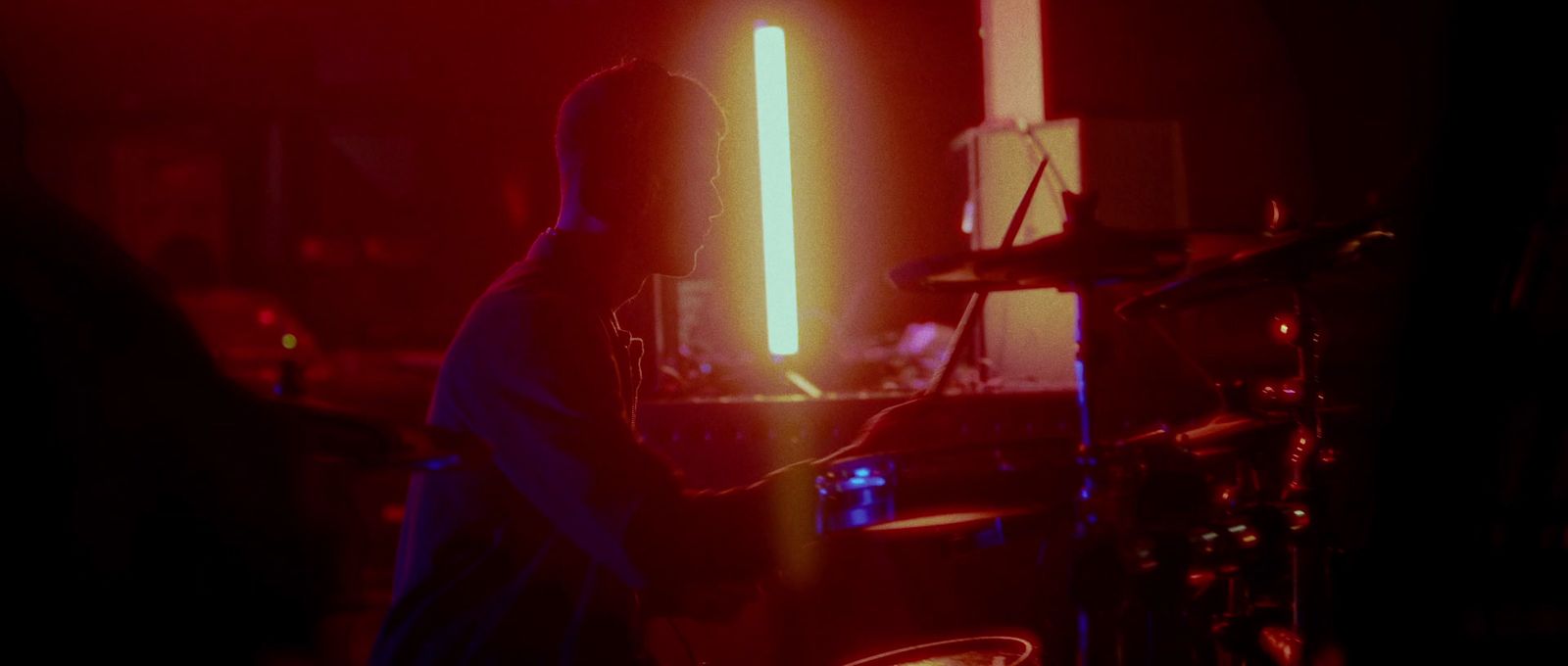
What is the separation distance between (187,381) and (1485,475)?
5.33 feet

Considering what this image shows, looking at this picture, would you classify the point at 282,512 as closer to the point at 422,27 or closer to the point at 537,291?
the point at 537,291

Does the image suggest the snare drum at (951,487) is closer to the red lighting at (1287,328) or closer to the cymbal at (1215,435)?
the cymbal at (1215,435)

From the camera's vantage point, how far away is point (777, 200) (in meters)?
3.26

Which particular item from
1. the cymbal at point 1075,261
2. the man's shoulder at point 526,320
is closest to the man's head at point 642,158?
the man's shoulder at point 526,320

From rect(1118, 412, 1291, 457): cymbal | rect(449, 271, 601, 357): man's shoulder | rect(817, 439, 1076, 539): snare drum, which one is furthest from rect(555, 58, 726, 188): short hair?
rect(1118, 412, 1291, 457): cymbal

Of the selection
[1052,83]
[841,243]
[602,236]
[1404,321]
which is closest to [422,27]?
[841,243]

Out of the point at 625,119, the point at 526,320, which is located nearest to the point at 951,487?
the point at 526,320

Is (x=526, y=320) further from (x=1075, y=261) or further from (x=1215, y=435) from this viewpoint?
(x=1215, y=435)

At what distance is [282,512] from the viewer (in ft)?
2.11

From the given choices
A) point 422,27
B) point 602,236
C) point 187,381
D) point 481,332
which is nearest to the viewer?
point 187,381

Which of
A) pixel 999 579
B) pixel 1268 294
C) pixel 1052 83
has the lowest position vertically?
pixel 999 579

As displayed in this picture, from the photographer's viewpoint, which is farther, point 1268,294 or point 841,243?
point 841,243

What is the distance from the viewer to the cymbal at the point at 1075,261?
1424 mm

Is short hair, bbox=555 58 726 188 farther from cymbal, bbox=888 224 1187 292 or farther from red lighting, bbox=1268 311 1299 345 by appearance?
red lighting, bbox=1268 311 1299 345
